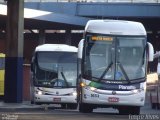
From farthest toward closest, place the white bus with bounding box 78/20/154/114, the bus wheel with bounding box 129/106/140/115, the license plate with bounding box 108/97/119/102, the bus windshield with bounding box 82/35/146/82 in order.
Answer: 1. the bus wheel with bounding box 129/106/140/115
2. the bus windshield with bounding box 82/35/146/82
3. the white bus with bounding box 78/20/154/114
4. the license plate with bounding box 108/97/119/102

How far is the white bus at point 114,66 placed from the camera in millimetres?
24766

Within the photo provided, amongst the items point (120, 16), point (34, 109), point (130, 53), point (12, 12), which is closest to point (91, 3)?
point (120, 16)

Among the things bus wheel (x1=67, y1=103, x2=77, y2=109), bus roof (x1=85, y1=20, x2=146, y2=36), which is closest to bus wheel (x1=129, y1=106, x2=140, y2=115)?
bus roof (x1=85, y1=20, x2=146, y2=36)

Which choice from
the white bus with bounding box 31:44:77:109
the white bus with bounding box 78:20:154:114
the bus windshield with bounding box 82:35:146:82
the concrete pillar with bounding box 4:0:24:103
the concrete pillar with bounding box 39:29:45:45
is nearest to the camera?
the white bus with bounding box 78:20:154:114

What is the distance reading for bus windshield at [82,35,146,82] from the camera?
82.2 ft

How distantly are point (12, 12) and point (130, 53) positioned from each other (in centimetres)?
1066

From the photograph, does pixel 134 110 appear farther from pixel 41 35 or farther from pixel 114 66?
pixel 41 35

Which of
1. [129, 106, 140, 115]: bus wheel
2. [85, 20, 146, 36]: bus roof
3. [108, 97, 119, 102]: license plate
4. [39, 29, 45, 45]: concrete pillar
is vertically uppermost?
[85, 20, 146, 36]: bus roof

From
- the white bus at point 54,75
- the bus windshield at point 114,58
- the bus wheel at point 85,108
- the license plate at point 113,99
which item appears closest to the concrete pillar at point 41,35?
the white bus at point 54,75

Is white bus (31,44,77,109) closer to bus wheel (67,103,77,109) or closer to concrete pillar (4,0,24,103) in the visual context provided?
bus wheel (67,103,77,109)

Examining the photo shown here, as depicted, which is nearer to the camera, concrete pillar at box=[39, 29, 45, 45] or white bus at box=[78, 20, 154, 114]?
white bus at box=[78, 20, 154, 114]

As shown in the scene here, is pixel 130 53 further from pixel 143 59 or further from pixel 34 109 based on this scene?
pixel 34 109

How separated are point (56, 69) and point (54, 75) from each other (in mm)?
317

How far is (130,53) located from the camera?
25.2 meters
